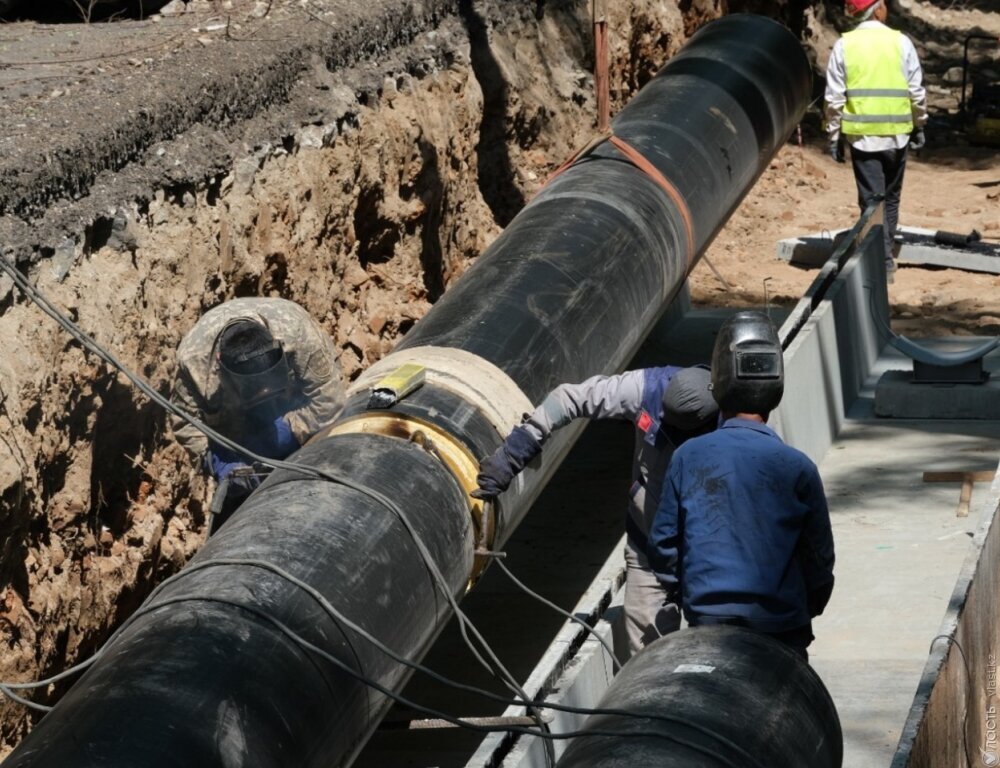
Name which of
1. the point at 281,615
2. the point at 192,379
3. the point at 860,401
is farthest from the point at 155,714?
the point at 860,401

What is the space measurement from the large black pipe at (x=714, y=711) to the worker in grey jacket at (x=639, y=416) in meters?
1.09

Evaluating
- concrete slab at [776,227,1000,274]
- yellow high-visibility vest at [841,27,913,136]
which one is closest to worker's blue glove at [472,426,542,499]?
yellow high-visibility vest at [841,27,913,136]

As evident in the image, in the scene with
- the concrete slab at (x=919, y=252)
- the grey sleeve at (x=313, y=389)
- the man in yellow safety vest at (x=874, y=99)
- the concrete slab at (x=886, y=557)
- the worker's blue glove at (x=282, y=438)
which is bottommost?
the concrete slab at (x=919, y=252)

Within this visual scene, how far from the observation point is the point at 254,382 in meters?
6.14

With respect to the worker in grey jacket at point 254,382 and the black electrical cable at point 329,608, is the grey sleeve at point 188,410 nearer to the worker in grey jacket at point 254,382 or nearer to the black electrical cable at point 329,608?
the worker in grey jacket at point 254,382

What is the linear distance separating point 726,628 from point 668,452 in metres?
1.25

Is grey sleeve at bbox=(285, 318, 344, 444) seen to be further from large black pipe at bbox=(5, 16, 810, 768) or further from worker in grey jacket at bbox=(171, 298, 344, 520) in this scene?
large black pipe at bbox=(5, 16, 810, 768)

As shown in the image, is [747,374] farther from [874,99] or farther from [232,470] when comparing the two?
[874,99]

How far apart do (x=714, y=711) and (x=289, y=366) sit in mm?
2673

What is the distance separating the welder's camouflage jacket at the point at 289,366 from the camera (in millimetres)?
6289

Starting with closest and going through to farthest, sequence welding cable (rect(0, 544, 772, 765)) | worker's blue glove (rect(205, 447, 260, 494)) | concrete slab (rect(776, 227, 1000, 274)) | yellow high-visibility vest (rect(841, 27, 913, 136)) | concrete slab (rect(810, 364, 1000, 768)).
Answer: welding cable (rect(0, 544, 772, 765))
worker's blue glove (rect(205, 447, 260, 494))
concrete slab (rect(810, 364, 1000, 768))
yellow high-visibility vest (rect(841, 27, 913, 136))
concrete slab (rect(776, 227, 1000, 274))

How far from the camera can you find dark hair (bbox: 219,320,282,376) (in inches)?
242

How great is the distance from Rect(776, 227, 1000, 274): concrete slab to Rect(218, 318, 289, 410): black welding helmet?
7.07m

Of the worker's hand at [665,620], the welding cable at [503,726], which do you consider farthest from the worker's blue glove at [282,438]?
the worker's hand at [665,620]
